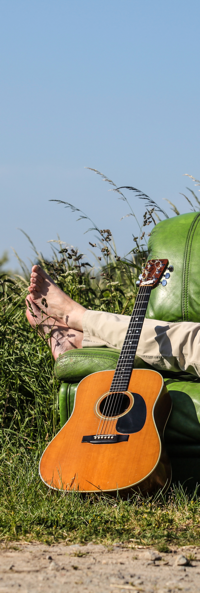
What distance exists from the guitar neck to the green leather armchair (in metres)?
0.06

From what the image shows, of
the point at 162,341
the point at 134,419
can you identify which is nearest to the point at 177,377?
the point at 162,341

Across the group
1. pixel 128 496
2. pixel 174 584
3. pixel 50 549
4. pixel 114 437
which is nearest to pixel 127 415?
pixel 114 437

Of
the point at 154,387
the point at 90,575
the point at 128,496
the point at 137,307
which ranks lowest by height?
the point at 128,496

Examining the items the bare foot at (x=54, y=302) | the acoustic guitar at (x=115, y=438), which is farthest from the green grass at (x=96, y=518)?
the bare foot at (x=54, y=302)

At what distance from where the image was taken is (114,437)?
1726mm

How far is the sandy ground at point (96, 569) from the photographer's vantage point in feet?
3.71

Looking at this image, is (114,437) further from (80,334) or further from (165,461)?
(80,334)

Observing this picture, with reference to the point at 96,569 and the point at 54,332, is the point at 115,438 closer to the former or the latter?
the point at 96,569

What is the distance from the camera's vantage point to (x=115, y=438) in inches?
67.9

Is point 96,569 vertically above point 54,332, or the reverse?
point 54,332

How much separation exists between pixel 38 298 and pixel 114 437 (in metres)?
1.10

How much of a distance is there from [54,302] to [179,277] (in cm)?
67

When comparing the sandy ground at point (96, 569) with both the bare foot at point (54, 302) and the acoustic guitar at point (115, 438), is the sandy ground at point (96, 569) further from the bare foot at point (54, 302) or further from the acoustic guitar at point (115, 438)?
the bare foot at point (54, 302)

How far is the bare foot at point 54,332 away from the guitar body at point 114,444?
536mm
